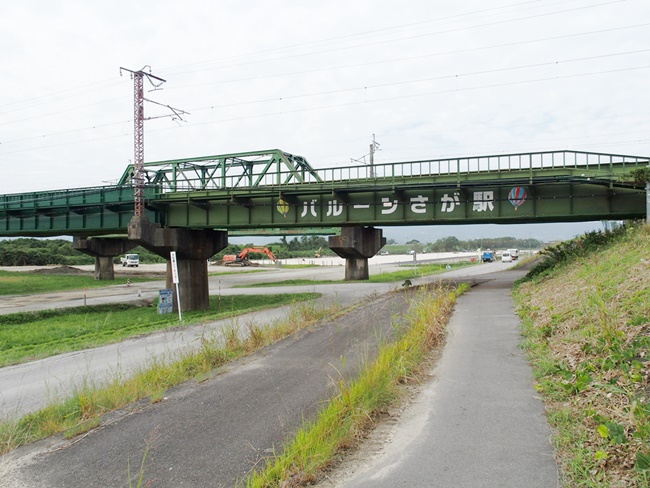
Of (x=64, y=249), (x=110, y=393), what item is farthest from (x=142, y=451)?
(x=64, y=249)

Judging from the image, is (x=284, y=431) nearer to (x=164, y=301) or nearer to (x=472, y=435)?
(x=472, y=435)

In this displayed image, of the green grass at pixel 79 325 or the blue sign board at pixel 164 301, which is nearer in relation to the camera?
the green grass at pixel 79 325

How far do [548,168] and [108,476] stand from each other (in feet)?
76.0

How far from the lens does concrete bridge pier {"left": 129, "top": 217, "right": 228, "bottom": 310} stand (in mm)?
27484

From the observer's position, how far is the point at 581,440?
4492mm

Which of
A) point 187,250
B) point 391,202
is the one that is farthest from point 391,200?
point 187,250

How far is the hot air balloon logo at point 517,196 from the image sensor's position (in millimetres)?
22594

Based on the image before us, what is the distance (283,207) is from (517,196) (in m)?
12.5

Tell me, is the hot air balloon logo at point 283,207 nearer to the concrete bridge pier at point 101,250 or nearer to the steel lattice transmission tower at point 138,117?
the steel lattice transmission tower at point 138,117

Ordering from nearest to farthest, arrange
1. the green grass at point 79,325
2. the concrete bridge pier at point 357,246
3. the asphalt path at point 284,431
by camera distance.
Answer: the asphalt path at point 284,431 → the green grass at point 79,325 → the concrete bridge pier at point 357,246

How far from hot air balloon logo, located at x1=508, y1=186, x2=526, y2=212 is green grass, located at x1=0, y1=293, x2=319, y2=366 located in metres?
11.9

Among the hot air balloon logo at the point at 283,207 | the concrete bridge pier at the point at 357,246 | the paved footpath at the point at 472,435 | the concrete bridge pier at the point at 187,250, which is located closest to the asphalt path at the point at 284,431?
the paved footpath at the point at 472,435

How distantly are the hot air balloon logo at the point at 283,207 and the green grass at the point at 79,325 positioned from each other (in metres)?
5.44

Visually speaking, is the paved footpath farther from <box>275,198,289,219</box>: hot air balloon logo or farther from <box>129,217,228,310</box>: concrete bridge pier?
<box>129,217,228,310</box>: concrete bridge pier
